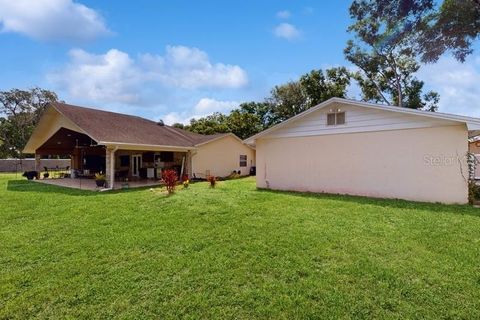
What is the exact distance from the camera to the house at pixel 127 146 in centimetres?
1545

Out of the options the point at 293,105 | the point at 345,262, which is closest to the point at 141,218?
the point at 345,262

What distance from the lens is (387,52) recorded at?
23.5 meters

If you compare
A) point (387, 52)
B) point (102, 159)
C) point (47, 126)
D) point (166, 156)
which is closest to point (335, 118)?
point (166, 156)

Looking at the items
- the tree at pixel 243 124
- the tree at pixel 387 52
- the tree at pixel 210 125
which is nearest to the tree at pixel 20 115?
the tree at pixel 210 125

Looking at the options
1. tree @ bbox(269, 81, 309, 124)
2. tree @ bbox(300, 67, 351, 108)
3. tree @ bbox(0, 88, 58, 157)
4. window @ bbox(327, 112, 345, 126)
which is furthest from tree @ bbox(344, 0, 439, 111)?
tree @ bbox(0, 88, 58, 157)

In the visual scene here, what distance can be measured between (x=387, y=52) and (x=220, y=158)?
15.7 metres

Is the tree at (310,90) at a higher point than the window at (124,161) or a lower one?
higher

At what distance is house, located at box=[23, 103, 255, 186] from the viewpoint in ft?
50.7

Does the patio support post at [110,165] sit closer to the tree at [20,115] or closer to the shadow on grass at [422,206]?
the shadow on grass at [422,206]

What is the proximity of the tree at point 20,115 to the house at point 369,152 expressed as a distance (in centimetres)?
4236

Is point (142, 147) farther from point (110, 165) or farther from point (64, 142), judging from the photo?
point (64, 142)

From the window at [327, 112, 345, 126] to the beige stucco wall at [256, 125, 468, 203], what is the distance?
0.51 metres

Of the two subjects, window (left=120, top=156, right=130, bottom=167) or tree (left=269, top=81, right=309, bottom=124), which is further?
tree (left=269, top=81, right=309, bottom=124)

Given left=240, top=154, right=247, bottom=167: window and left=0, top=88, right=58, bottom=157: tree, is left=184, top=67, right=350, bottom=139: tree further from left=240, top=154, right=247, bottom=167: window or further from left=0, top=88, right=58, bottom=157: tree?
left=0, top=88, right=58, bottom=157: tree
